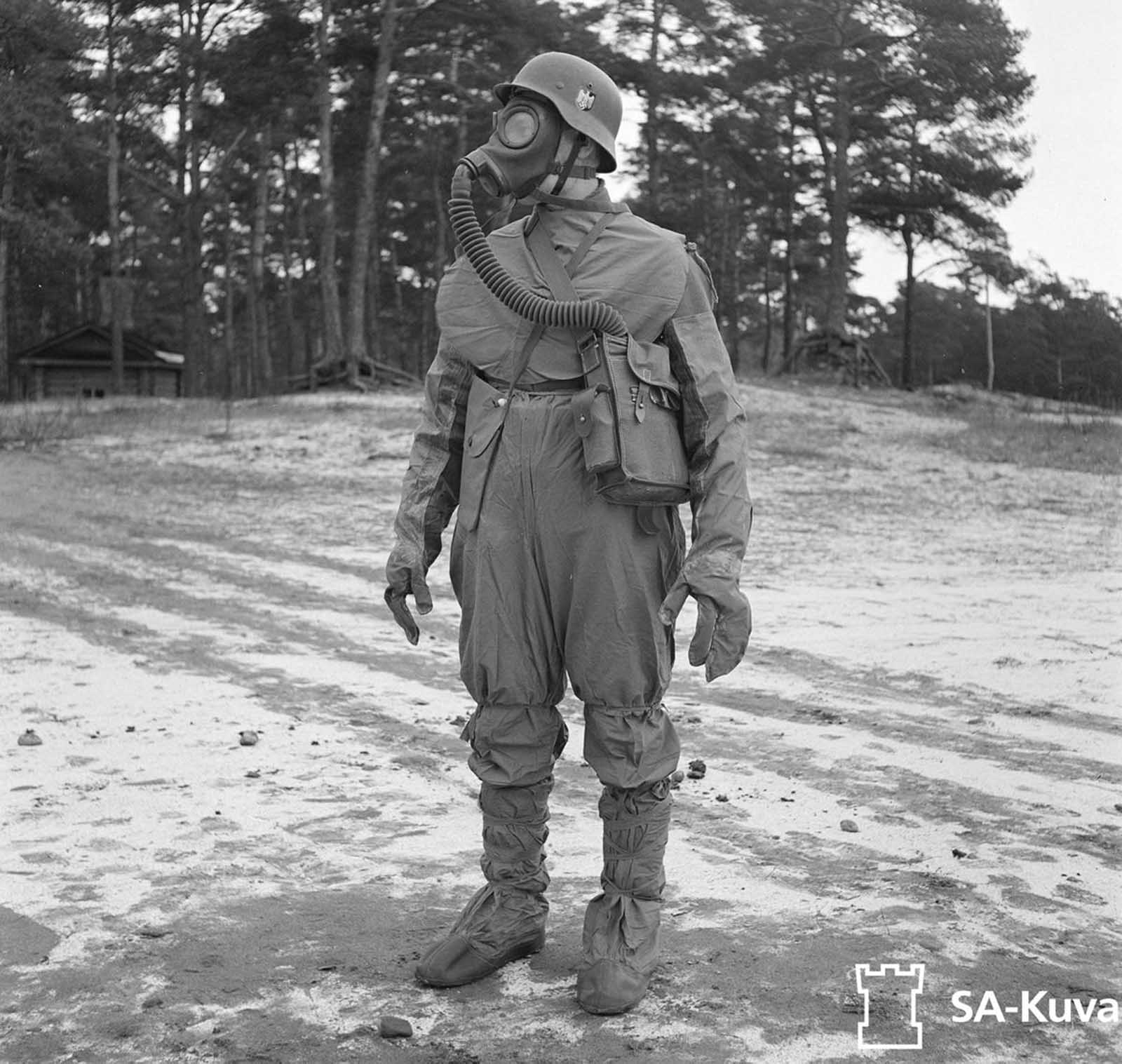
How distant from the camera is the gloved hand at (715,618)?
9.67ft

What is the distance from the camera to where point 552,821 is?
449 centimetres

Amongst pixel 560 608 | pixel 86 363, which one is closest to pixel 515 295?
pixel 560 608

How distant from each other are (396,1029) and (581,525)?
3.86 ft

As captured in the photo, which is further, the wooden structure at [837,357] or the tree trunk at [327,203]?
the wooden structure at [837,357]

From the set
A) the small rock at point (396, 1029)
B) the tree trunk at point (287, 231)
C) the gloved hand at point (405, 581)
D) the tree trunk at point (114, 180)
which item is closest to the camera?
the small rock at point (396, 1029)

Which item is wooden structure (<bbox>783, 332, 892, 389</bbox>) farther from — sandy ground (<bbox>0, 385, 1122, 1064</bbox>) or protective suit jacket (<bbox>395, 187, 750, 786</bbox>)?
protective suit jacket (<bbox>395, 187, 750, 786</bbox>)

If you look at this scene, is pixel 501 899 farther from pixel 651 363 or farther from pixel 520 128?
pixel 520 128

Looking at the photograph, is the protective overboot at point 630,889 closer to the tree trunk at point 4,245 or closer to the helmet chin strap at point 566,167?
the helmet chin strap at point 566,167

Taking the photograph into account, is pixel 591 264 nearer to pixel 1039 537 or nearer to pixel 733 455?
pixel 733 455

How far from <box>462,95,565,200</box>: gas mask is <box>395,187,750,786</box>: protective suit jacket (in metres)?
0.13

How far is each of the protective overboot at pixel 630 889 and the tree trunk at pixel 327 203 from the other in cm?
2162

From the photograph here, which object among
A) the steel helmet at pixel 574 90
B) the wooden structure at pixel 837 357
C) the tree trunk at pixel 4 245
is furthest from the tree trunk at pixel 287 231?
the steel helmet at pixel 574 90

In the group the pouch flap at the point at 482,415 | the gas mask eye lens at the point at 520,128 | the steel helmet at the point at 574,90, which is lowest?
the pouch flap at the point at 482,415

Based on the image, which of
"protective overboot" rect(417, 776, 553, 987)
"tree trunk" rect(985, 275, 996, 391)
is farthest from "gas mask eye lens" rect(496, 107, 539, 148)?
"tree trunk" rect(985, 275, 996, 391)
